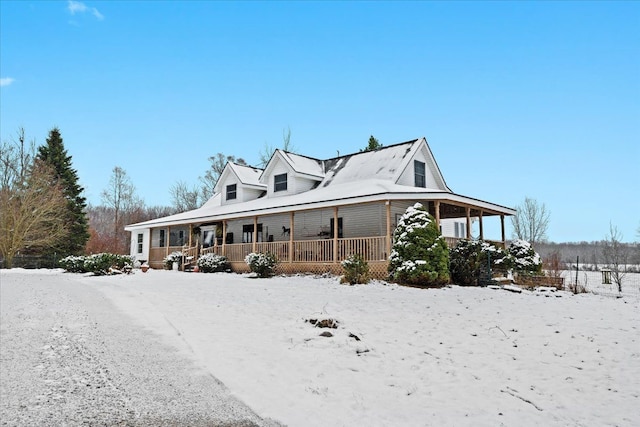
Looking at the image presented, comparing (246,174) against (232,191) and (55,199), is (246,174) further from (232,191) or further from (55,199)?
(55,199)

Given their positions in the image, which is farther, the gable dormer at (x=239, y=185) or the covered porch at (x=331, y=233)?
the gable dormer at (x=239, y=185)

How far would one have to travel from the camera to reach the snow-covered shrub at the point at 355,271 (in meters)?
15.7

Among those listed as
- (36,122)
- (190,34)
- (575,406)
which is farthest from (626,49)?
(36,122)

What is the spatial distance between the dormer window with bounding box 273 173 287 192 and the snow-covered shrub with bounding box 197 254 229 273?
5388mm

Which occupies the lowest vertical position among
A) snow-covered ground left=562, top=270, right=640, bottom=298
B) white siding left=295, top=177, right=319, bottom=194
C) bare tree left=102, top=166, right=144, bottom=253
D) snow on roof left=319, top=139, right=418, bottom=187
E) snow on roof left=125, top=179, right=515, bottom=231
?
snow-covered ground left=562, top=270, right=640, bottom=298

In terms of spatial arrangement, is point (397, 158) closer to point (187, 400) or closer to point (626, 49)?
point (626, 49)

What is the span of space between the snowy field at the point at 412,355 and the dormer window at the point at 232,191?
55.1ft

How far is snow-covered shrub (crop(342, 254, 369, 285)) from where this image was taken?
1566cm

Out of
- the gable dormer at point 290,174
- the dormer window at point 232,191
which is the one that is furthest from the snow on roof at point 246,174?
the gable dormer at point 290,174

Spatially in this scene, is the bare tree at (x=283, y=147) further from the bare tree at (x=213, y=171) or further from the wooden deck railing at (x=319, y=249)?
the wooden deck railing at (x=319, y=249)

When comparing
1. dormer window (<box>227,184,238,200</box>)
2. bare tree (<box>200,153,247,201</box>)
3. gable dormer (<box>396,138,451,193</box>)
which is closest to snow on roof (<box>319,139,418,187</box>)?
gable dormer (<box>396,138,451,193</box>)

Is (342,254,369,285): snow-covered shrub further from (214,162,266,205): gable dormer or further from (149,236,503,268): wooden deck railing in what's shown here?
(214,162,266,205): gable dormer

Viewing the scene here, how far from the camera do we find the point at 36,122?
1521 inches

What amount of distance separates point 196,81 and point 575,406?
64.4 ft
